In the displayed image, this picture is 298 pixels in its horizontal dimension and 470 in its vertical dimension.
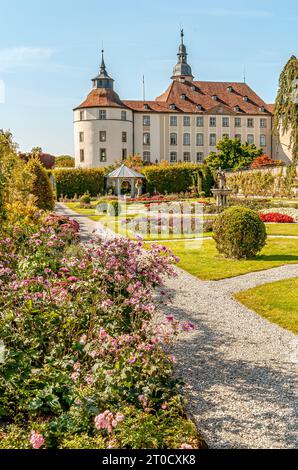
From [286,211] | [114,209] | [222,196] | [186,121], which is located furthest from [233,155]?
[286,211]

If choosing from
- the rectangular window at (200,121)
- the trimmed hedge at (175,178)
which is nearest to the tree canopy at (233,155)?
the trimmed hedge at (175,178)

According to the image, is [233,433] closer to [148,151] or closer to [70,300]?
[70,300]

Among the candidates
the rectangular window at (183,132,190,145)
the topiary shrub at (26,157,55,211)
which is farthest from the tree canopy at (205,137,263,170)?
the topiary shrub at (26,157,55,211)

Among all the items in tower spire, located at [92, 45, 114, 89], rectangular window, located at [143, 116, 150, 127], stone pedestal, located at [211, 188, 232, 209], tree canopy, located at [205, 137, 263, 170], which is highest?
tower spire, located at [92, 45, 114, 89]

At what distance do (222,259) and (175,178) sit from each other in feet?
101

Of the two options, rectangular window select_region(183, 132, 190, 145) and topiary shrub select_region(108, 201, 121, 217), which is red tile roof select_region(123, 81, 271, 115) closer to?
rectangular window select_region(183, 132, 190, 145)

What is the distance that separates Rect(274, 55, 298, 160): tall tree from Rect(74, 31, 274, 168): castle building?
4556 cm

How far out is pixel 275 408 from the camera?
4859mm

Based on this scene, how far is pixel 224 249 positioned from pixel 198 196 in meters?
28.2

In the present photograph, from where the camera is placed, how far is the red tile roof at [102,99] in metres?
55.0

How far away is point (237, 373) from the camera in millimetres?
5723

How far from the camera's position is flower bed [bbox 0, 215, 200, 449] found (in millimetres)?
4066

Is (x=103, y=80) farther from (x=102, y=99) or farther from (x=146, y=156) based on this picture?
(x=146, y=156)
